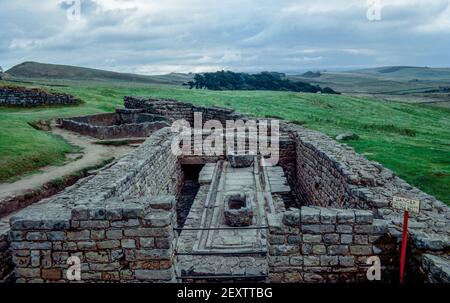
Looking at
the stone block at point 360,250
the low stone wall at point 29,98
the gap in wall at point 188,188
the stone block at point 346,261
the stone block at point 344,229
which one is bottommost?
the gap in wall at point 188,188

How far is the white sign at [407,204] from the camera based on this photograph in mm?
5883

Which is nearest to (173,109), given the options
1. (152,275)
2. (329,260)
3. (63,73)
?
(152,275)

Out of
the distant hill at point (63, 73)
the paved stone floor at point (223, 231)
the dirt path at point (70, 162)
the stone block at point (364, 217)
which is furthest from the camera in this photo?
the distant hill at point (63, 73)

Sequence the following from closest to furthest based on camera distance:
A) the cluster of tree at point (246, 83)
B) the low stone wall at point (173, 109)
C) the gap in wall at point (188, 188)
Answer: the gap in wall at point (188, 188) < the low stone wall at point (173, 109) < the cluster of tree at point (246, 83)

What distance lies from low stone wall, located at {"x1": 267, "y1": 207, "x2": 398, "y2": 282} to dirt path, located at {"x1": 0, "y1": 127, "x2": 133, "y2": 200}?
708cm

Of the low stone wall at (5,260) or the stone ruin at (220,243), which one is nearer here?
the stone ruin at (220,243)

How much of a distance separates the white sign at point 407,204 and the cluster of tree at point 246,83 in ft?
215

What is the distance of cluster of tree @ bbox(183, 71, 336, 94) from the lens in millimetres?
71938

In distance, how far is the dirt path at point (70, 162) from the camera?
35.2 ft

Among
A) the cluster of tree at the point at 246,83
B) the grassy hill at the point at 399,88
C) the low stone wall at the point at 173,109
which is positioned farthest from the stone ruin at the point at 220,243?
the cluster of tree at the point at 246,83

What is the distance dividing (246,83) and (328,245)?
6973cm

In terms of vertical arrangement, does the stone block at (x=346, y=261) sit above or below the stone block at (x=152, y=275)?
above

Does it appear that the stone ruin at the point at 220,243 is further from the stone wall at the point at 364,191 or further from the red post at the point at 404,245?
the red post at the point at 404,245

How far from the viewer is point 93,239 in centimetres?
586
